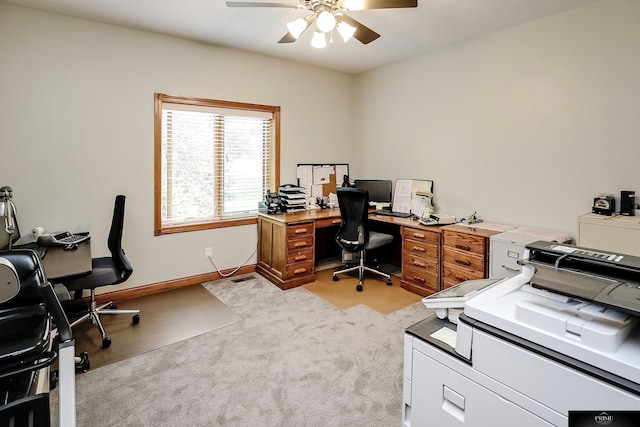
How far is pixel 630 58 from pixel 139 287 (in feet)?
15.7

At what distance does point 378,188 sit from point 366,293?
1.62 metres

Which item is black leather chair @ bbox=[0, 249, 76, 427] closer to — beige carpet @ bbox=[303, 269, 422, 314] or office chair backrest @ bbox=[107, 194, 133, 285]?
office chair backrest @ bbox=[107, 194, 133, 285]

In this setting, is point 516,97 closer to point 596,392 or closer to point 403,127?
point 403,127

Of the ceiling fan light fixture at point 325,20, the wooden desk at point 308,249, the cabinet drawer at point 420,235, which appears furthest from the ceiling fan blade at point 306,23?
the cabinet drawer at point 420,235

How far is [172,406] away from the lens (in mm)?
2012

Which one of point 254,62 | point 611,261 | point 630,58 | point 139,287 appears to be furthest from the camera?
point 254,62

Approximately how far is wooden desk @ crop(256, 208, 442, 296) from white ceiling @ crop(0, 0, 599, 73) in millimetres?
1944

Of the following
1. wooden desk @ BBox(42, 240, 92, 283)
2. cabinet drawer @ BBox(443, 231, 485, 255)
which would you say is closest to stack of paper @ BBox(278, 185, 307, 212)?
cabinet drawer @ BBox(443, 231, 485, 255)

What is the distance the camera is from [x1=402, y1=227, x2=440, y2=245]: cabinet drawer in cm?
354

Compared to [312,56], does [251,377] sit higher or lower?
lower

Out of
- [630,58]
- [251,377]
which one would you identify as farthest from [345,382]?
[630,58]

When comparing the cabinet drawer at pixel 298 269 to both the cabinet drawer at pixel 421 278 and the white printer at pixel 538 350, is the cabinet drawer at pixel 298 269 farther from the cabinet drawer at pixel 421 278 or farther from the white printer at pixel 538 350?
the white printer at pixel 538 350

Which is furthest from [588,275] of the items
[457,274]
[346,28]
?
[457,274]

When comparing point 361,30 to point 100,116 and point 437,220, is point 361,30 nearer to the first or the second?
point 437,220
